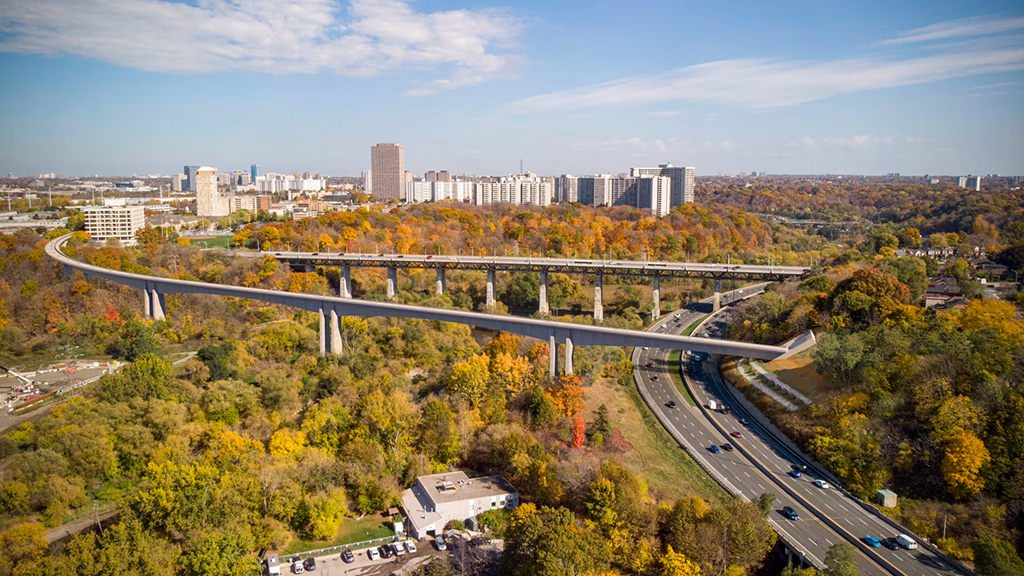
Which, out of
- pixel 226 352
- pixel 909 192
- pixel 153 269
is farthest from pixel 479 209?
pixel 909 192

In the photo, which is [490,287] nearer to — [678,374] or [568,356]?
[678,374]

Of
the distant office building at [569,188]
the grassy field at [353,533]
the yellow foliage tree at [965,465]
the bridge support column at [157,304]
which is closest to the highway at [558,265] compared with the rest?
the bridge support column at [157,304]

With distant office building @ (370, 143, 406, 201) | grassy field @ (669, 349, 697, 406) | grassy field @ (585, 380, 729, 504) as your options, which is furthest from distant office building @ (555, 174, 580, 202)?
grassy field @ (585, 380, 729, 504)

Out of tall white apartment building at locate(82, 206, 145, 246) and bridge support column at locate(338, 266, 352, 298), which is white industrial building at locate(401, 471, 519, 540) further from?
tall white apartment building at locate(82, 206, 145, 246)

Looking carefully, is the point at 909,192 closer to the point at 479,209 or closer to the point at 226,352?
the point at 479,209

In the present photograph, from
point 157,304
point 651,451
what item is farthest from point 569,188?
point 651,451

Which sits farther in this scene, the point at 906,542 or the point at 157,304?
the point at 157,304
